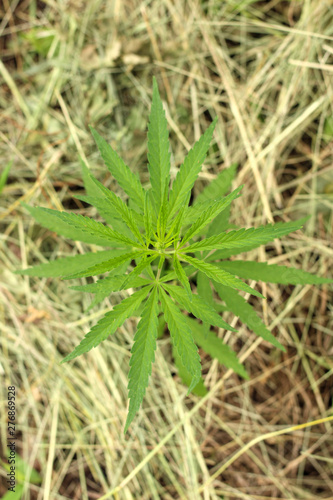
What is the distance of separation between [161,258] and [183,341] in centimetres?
36

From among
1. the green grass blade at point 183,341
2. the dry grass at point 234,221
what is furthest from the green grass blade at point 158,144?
the dry grass at point 234,221

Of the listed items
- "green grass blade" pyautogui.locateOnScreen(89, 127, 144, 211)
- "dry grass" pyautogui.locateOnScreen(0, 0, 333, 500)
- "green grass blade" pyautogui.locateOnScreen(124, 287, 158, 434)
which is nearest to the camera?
"green grass blade" pyautogui.locateOnScreen(124, 287, 158, 434)

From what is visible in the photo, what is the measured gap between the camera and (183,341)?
4.06ft

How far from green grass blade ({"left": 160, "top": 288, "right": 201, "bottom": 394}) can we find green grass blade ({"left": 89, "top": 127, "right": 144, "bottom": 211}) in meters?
0.42

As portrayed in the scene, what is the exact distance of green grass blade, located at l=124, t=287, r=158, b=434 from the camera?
114 centimetres

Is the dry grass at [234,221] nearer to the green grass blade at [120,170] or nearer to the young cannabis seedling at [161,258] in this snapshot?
the young cannabis seedling at [161,258]

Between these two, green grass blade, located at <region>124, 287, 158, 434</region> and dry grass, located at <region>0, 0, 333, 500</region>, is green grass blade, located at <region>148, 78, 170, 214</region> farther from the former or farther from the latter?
dry grass, located at <region>0, 0, 333, 500</region>

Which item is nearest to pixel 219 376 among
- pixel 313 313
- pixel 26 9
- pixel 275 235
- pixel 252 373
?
pixel 252 373

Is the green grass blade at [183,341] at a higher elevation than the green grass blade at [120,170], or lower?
lower

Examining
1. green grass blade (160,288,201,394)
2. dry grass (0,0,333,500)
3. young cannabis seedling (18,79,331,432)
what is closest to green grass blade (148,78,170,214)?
young cannabis seedling (18,79,331,432)

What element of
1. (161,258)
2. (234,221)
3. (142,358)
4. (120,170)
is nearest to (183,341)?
(142,358)

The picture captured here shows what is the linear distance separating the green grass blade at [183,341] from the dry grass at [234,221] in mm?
1216

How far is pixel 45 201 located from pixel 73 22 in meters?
1.36

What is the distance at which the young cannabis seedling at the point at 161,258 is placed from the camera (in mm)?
1200
